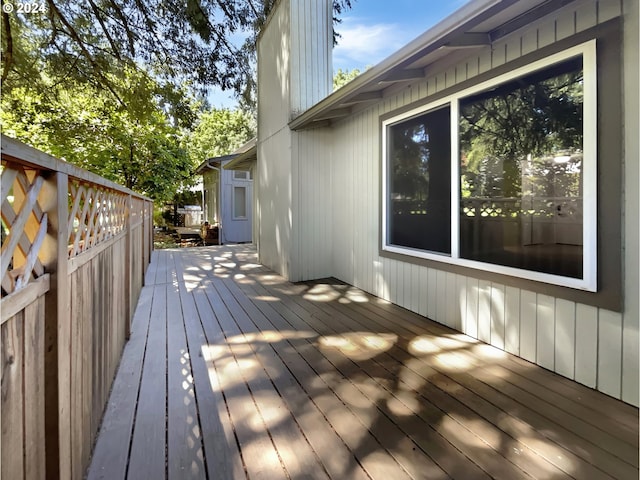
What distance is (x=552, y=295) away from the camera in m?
2.40

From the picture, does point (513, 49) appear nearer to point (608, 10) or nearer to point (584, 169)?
point (608, 10)

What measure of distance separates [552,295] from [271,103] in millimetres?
5425

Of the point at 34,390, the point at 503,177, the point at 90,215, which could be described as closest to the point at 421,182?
the point at 503,177

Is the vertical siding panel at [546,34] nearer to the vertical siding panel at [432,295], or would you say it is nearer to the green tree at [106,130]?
the vertical siding panel at [432,295]

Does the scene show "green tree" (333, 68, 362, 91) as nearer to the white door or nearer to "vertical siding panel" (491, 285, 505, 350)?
the white door

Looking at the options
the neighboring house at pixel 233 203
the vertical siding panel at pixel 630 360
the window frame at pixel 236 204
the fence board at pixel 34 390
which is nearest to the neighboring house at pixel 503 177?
the vertical siding panel at pixel 630 360

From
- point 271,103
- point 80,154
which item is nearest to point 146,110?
point 271,103

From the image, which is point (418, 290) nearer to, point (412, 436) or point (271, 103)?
point (412, 436)

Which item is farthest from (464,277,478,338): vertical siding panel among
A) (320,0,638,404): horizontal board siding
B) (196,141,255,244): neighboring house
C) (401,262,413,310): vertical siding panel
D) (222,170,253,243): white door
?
(222,170,253,243): white door

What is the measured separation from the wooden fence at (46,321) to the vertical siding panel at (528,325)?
2.85 metres

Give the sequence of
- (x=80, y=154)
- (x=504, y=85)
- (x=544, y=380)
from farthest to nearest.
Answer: (x=80, y=154) → (x=504, y=85) → (x=544, y=380)

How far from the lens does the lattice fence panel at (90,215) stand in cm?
A: 151

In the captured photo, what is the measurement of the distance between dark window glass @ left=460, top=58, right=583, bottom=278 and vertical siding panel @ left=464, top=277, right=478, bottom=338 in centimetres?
24

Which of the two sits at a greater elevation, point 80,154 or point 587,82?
point 80,154
